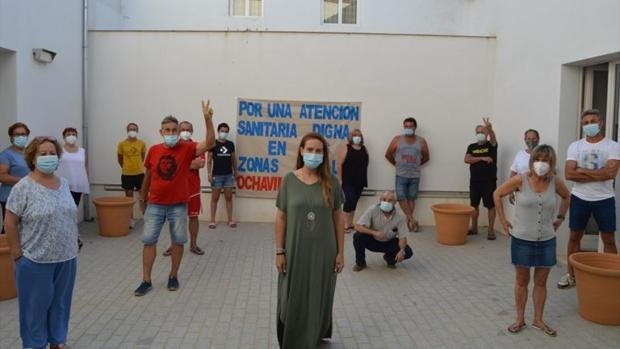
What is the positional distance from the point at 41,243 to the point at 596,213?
5.24m

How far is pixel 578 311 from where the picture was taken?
547cm

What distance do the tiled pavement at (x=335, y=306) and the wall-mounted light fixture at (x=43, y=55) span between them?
2856 millimetres

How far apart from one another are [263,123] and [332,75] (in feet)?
4.95

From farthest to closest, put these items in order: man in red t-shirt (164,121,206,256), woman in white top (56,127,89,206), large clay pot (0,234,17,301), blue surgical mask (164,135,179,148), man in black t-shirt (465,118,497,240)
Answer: man in black t-shirt (465,118,497,240) → woman in white top (56,127,89,206) → man in red t-shirt (164,121,206,256) → blue surgical mask (164,135,179,148) → large clay pot (0,234,17,301)

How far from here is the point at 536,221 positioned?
4762 millimetres

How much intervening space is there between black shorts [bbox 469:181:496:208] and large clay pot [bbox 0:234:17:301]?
6.80 metres

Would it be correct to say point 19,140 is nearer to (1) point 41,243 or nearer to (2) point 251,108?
(1) point 41,243

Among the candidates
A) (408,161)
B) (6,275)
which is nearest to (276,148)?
(408,161)

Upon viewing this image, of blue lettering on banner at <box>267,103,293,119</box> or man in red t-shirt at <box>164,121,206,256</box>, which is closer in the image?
man in red t-shirt at <box>164,121,206,256</box>

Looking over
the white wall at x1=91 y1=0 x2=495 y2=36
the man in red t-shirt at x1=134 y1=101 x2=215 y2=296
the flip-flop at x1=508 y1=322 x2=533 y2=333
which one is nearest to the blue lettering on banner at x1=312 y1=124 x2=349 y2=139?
the man in red t-shirt at x1=134 y1=101 x2=215 y2=296

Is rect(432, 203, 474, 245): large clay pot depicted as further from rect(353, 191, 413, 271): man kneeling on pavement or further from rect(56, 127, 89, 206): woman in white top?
rect(56, 127, 89, 206): woman in white top

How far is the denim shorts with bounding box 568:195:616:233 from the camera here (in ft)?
19.0

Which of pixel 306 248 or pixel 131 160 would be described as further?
pixel 131 160

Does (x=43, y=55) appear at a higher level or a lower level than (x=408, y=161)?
higher
